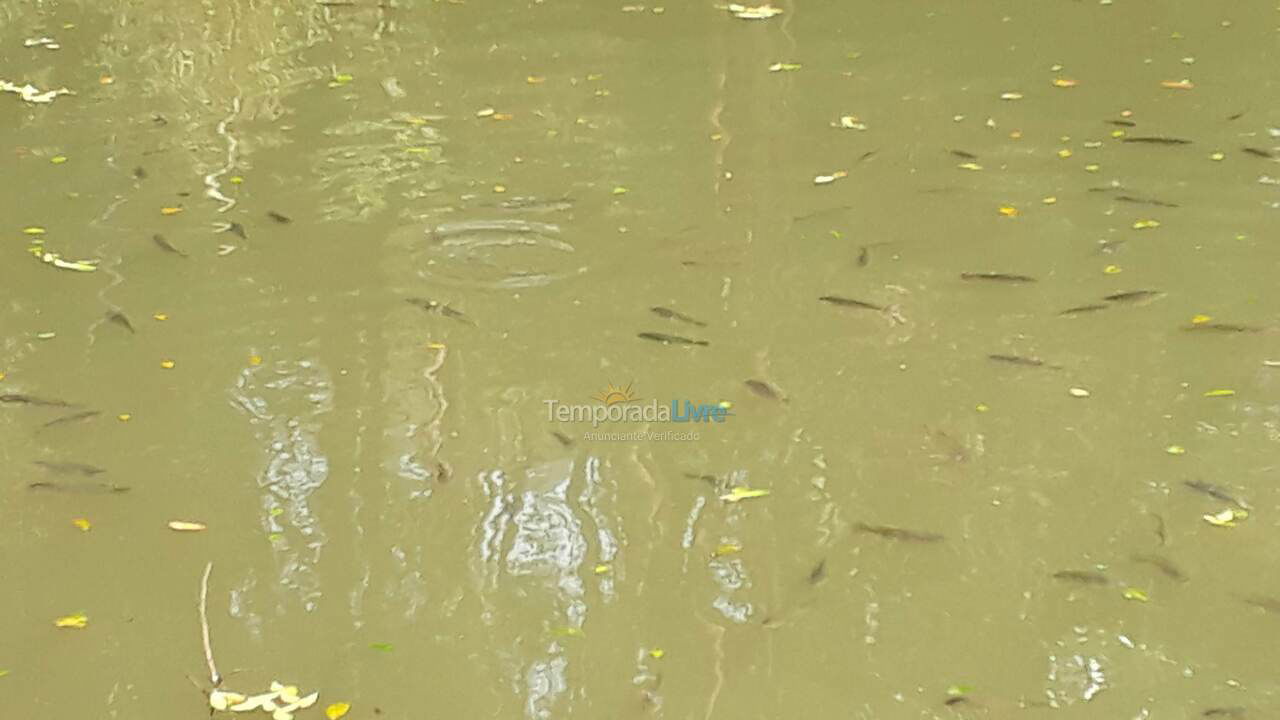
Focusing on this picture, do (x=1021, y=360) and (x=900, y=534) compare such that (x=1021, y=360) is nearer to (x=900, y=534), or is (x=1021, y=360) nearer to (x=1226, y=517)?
(x=1226, y=517)

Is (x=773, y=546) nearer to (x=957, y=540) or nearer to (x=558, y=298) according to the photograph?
(x=957, y=540)

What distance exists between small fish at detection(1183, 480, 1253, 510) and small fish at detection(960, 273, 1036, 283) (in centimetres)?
116

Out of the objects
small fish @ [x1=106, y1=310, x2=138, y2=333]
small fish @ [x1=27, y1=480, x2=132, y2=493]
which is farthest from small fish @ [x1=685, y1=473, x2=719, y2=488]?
small fish @ [x1=106, y1=310, x2=138, y2=333]

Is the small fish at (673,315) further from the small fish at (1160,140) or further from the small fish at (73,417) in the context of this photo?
the small fish at (1160,140)

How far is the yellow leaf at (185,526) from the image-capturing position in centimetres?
336

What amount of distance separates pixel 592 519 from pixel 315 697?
0.88 metres

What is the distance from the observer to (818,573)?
10.3 feet

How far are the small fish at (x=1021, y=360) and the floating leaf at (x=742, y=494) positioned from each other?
98cm

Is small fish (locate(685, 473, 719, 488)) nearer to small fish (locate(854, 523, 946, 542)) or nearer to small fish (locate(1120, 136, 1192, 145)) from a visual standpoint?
small fish (locate(854, 523, 946, 542))

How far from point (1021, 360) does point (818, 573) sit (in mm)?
1205

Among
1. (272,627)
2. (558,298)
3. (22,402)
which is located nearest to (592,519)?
(272,627)

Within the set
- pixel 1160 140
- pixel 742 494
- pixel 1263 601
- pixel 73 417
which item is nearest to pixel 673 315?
pixel 742 494

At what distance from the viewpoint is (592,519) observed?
11.2 ft

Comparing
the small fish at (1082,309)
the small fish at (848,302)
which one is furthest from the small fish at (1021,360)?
the small fish at (848,302)
